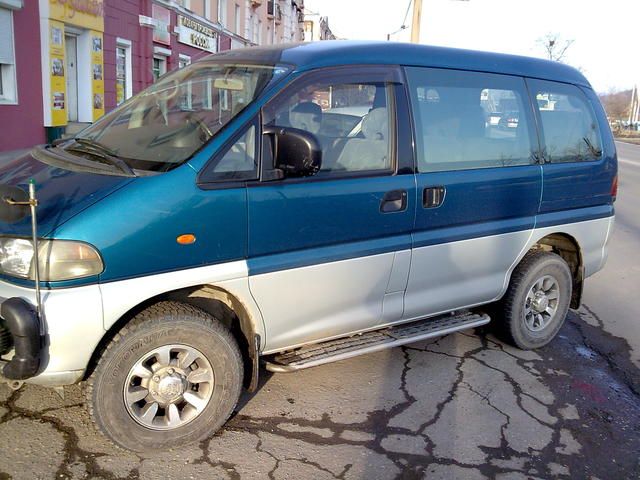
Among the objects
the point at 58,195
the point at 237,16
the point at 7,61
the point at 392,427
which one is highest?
the point at 237,16

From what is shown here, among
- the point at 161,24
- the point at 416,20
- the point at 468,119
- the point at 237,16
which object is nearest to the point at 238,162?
the point at 468,119

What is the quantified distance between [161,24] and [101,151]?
600 inches

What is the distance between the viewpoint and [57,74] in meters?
12.0

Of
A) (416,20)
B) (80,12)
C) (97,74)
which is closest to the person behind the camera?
(80,12)

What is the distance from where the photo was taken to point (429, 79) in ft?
12.2

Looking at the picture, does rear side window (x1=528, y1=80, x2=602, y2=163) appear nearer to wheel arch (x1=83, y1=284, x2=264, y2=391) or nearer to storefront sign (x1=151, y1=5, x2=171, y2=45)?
wheel arch (x1=83, y1=284, x2=264, y2=391)

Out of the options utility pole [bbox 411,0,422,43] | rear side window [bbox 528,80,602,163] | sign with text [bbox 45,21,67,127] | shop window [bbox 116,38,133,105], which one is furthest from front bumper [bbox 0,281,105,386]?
utility pole [bbox 411,0,422,43]

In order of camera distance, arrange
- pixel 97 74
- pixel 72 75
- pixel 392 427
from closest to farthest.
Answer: pixel 392 427, pixel 72 75, pixel 97 74

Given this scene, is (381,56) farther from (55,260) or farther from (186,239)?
(55,260)

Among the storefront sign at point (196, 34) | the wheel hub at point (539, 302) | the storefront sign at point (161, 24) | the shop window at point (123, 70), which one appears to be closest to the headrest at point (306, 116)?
the wheel hub at point (539, 302)

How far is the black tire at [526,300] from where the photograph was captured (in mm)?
4441

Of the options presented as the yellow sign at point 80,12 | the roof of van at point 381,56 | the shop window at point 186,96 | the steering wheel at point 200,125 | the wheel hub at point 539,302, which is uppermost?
the yellow sign at point 80,12

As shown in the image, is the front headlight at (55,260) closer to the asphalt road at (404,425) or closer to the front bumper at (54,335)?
the front bumper at (54,335)

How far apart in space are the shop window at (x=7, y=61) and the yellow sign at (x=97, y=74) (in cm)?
273
